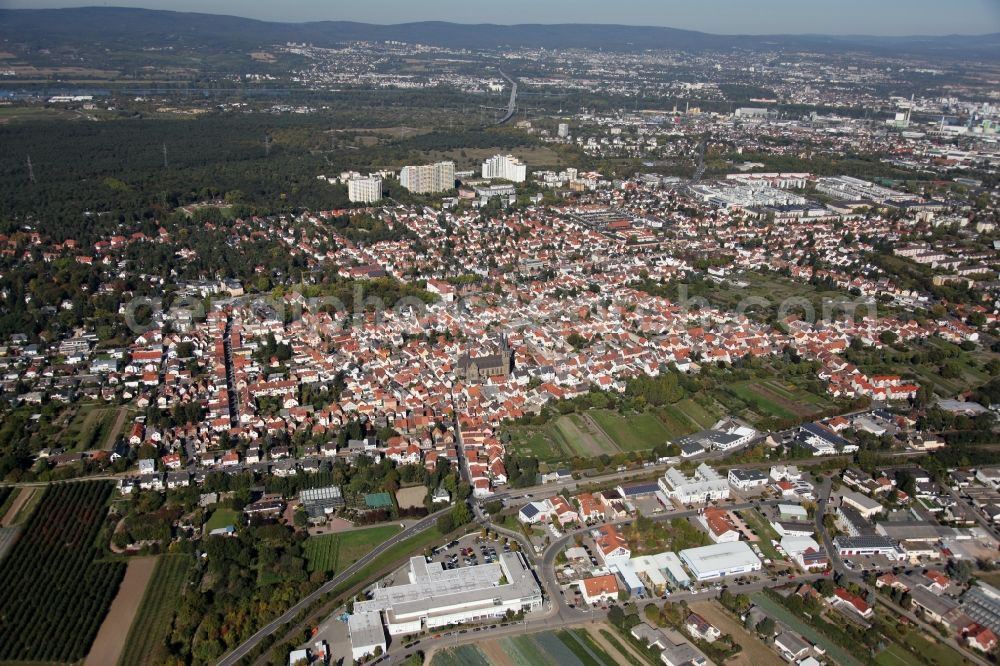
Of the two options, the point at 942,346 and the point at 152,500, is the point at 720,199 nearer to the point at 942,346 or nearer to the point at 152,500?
the point at 942,346

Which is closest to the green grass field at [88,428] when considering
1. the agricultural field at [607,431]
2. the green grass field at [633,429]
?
the agricultural field at [607,431]

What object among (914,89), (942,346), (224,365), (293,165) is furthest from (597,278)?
(914,89)

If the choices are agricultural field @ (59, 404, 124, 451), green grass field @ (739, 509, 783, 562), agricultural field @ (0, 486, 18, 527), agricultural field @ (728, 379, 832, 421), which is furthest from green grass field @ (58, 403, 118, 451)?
agricultural field @ (728, 379, 832, 421)

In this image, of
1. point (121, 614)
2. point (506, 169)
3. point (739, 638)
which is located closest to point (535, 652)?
point (739, 638)

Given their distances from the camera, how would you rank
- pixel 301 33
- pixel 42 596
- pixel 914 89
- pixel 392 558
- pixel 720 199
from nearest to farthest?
pixel 42 596 → pixel 392 558 → pixel 720 199 → pixel 914 89 → pixel 301 33

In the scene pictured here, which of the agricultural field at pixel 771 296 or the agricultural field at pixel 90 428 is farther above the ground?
the agricultural field at pixel 771 296

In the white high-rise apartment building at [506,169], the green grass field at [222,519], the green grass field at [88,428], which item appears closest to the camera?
the green grass field at [222,519]

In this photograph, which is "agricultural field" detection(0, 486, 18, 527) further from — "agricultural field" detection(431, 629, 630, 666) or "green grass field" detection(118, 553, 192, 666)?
"agricultural field" detection(431, 629, 630, 666)

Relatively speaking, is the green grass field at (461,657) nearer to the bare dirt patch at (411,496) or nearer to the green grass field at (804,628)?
the bare dirt patch at (411,496)
